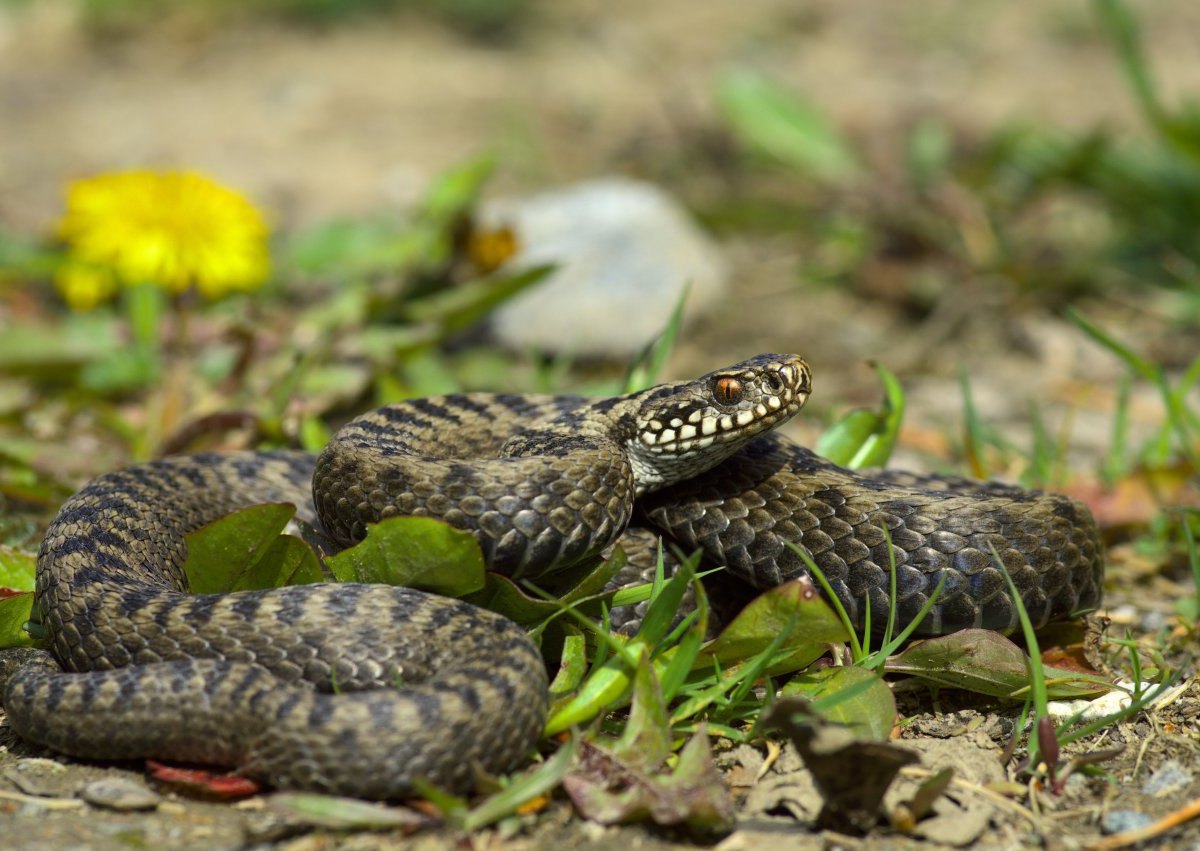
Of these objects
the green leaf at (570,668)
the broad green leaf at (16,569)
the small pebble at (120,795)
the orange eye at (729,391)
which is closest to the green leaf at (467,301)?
the orange eye at (729,391)

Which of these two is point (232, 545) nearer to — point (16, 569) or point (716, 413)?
point (16, 569)

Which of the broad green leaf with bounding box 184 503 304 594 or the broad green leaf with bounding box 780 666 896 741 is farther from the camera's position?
the broad green leaf with bounding box 184 503 304 594

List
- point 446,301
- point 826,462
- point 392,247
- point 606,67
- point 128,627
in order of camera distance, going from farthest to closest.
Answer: point 606,67
point 392,247
point 446,301
point 826,462
point 128,627

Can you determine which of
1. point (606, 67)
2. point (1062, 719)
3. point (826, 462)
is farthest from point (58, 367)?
point (606, 67)

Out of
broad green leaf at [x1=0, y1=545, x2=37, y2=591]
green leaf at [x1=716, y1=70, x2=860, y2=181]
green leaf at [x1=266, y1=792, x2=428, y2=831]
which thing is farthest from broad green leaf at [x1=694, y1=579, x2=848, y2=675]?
green leaf at [x1=716, y1=70, x2=860, y2=181]

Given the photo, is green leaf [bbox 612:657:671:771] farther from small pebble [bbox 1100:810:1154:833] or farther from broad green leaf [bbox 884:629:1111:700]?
small pebble [bbox 1100:810:1154:833]

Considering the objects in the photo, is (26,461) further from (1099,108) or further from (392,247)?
(1099,108)

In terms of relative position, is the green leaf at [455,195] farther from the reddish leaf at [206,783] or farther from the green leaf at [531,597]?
the reddish leaf at [206,783]
